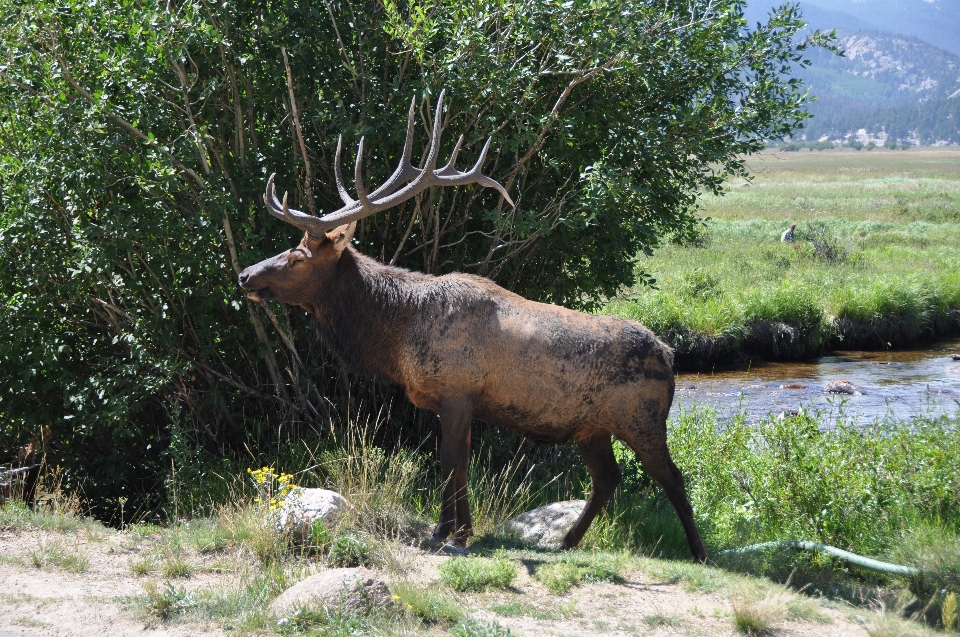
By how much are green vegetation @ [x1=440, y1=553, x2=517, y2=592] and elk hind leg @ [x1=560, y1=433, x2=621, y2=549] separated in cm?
139

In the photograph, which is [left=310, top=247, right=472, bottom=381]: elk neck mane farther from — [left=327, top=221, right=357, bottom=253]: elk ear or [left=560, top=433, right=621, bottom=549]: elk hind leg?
[left=560, top=433, right=621, bottom=549]: elk hind leg

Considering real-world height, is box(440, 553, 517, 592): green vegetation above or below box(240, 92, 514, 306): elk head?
below

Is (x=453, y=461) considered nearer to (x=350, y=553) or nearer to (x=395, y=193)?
(x=350, y=553)

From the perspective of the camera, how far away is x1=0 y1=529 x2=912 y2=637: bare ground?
5.73 meters

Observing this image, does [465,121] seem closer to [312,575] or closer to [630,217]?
[630,217]

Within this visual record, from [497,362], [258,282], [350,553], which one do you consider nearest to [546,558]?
[350,553]

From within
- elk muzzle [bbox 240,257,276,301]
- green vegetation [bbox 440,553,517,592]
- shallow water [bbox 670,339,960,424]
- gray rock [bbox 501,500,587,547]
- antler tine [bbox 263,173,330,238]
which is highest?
antler tine [bbox 263,173,330,238]

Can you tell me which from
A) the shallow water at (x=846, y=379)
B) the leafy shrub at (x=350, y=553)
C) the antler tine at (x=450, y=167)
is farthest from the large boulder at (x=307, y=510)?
the shallow water at (x=846, y=379)

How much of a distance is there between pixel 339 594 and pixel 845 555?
3977 millimetres

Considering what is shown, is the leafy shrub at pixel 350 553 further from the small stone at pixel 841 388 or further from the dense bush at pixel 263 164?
the small stone at pixel 841 388

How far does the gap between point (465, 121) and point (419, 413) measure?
3035mm

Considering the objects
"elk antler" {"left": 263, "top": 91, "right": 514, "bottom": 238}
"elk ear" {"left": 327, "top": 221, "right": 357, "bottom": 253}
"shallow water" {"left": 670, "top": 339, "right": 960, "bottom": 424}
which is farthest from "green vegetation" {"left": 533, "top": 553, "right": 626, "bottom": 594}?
"shallow water" {"left": 670, "top": 339, "right": 960, "bottom": 424}

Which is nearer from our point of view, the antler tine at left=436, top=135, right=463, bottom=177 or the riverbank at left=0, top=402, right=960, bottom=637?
the riverbank at left=0, top=402, right=960, bottom=637

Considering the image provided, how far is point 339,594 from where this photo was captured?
5625 millimetres
